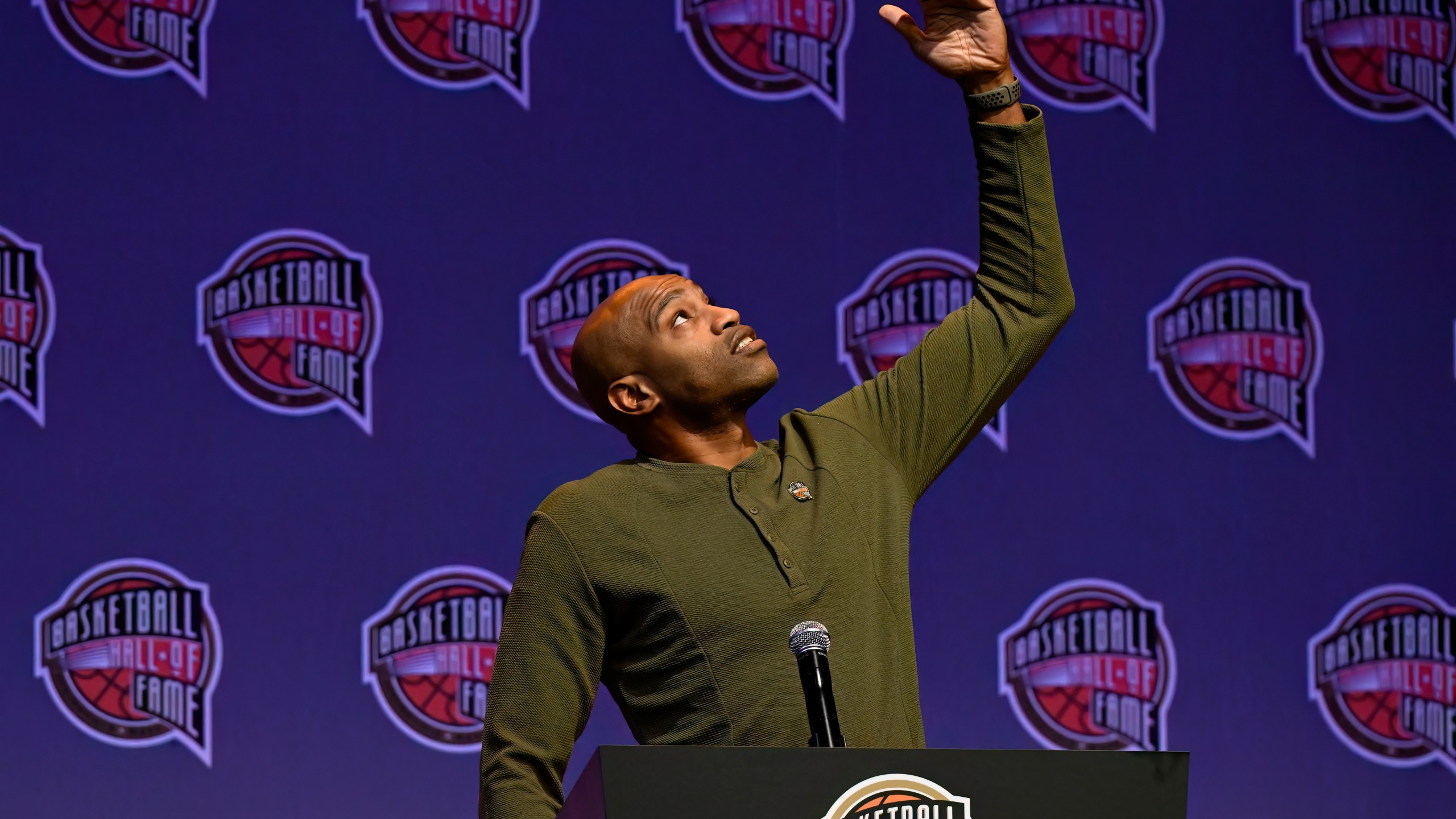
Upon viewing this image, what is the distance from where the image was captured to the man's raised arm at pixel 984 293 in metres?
1.49

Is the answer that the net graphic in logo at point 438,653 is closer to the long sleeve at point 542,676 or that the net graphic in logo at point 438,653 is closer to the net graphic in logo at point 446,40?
the net graphic in logo at point 446,40

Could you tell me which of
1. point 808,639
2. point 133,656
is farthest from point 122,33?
point 808,639

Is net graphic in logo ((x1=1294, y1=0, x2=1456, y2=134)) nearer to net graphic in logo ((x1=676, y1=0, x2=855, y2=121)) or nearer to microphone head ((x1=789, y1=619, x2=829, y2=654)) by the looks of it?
net graphic in logo ((x1=676, y1=0, x2=855, y2=121))

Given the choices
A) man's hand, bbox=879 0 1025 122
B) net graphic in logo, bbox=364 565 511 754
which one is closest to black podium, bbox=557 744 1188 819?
man's hand, bbox=879 0 1025 122

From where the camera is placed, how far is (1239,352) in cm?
293

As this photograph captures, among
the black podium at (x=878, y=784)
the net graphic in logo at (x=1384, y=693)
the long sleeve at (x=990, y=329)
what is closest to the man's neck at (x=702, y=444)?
the long sleeve at (x=990, y=329)

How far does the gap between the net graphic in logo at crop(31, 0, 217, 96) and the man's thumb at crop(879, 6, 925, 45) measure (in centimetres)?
174

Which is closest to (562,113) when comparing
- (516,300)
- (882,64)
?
(516,300)

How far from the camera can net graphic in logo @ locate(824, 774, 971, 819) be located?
0.88 metres

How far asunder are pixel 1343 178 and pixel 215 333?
2.22 metres

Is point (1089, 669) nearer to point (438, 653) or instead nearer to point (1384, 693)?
point (1384, 693)

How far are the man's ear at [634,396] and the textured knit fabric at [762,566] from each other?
55mm

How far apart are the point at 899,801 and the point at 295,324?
6.93 ft

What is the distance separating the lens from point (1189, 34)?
3.00 metres
